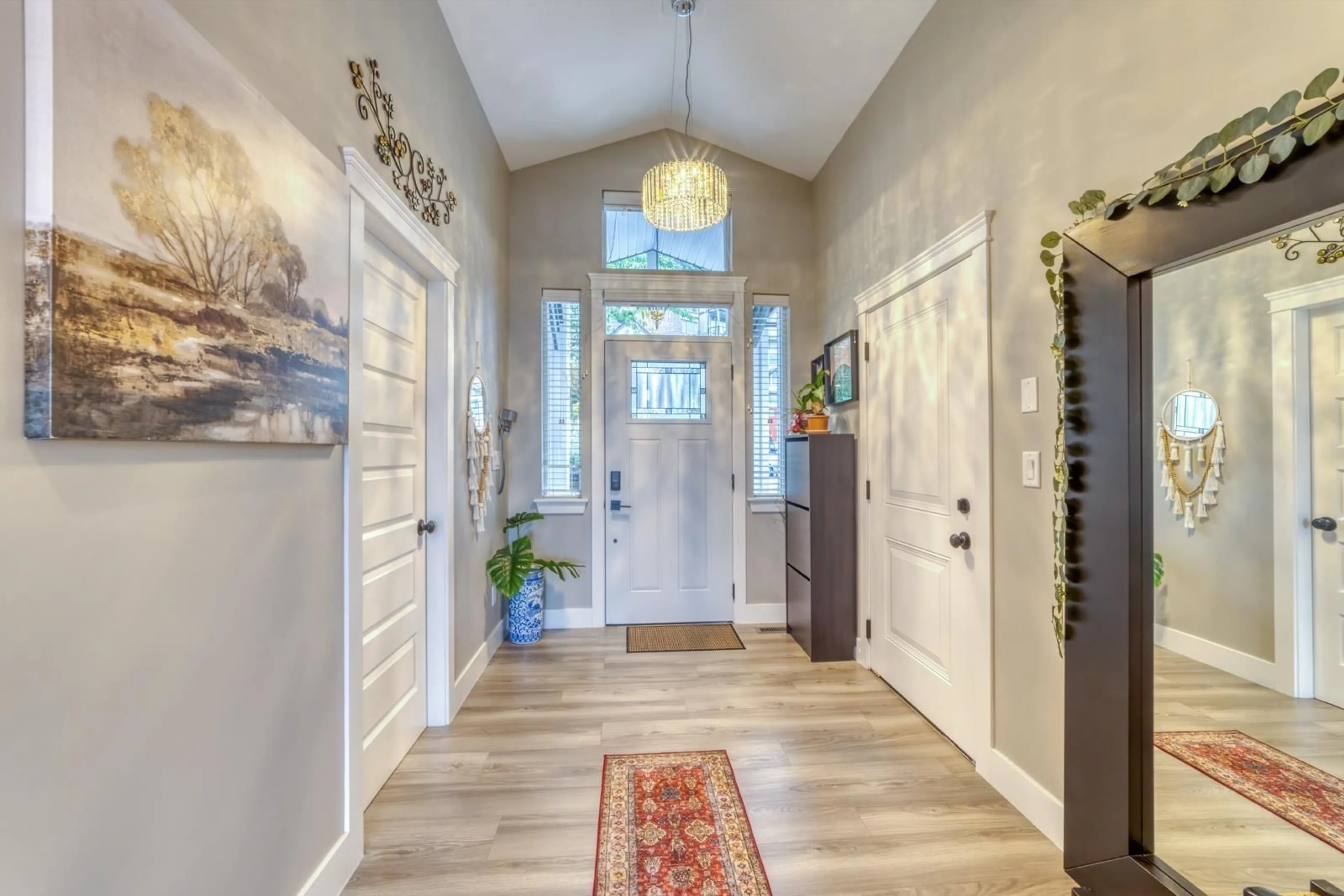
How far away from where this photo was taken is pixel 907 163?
2.68 m

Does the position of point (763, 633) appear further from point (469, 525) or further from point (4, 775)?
point (4, 775)

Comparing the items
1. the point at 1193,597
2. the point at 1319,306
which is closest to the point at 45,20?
the point at 1319,306

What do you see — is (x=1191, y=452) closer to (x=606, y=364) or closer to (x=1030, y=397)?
(x=1030, y=397)

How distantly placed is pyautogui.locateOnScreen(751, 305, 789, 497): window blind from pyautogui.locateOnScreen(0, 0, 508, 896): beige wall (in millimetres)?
2769

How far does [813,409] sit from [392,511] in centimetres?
244

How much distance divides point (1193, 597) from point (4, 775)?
2210 millimetres

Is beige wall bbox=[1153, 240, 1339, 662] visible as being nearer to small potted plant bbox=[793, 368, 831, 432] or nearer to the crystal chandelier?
small potted plant bbox=[793, 368, 831, 432]

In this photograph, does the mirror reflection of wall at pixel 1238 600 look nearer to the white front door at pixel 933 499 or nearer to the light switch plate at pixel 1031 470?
the light switch plate at pixel 1031 470

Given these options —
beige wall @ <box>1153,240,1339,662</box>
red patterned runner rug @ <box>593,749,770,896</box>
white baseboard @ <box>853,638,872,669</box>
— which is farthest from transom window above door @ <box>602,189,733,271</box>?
red patterned runner rug @ <box>593,749,770,896</box>

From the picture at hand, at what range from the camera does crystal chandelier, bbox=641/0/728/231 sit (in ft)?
10.1

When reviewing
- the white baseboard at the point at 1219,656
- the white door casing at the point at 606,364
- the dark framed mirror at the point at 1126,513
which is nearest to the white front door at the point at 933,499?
the dark framed mirror at the point at 1126,513

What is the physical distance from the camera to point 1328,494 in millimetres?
1070

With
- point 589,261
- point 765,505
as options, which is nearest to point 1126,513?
point 765,505

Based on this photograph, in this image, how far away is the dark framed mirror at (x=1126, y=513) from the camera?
1236 mm
